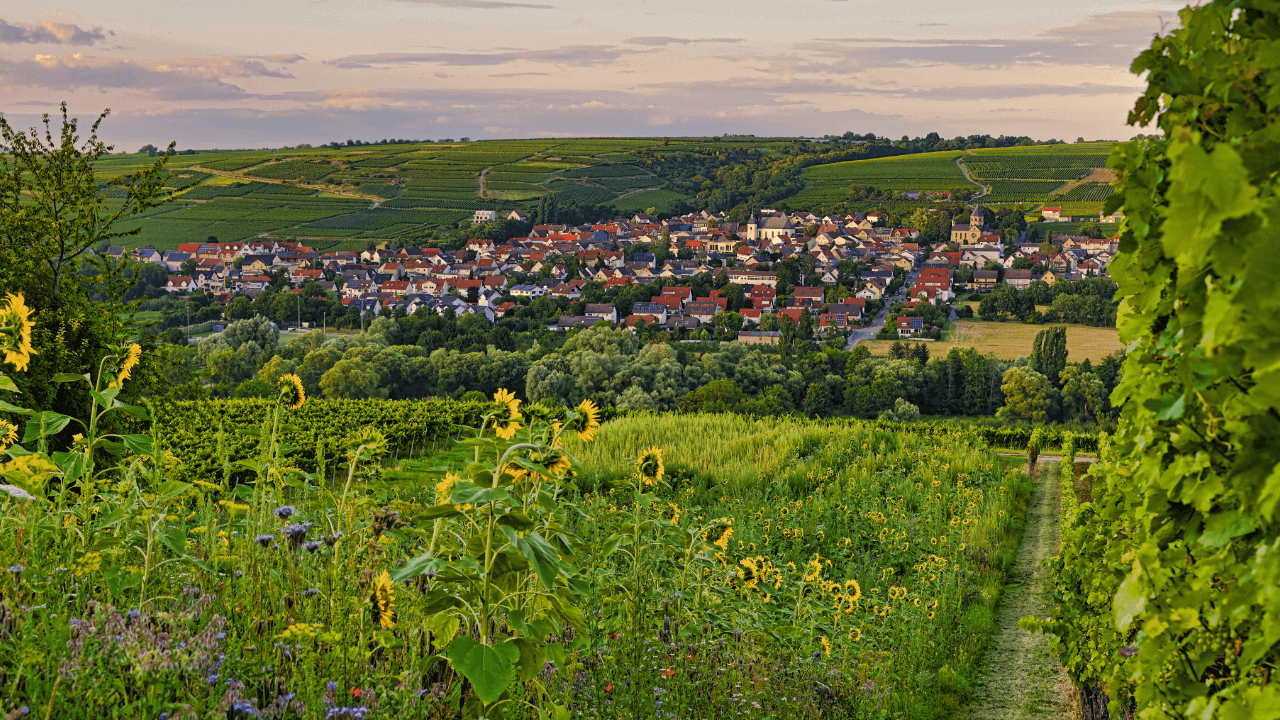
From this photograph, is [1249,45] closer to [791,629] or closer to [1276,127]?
[1276,127]

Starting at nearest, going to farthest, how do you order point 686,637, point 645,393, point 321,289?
1. point 686,637
2. point 645,393
3. point 321,289

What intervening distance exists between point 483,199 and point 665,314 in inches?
1698

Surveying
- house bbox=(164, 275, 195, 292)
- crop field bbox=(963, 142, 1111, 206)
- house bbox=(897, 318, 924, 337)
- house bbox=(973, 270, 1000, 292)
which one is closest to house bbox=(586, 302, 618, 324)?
house bbox=(897, 318, 924, 337)

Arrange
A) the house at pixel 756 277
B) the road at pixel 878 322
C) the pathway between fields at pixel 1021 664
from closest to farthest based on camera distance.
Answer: the pathway between fields at pixel 1021 664 < the road at pixel 878 322 < the house at pixel 756 277

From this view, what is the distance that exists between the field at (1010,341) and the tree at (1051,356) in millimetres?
2931

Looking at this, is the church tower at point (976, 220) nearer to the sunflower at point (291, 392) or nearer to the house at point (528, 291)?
the house at point (528, 291)

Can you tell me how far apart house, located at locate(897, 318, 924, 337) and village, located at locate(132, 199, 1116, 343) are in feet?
0.33

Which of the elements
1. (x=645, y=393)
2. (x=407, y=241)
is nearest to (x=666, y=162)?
(x=407, y=241)

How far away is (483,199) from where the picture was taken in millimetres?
100250

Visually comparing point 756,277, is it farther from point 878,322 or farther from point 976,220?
point 976,220

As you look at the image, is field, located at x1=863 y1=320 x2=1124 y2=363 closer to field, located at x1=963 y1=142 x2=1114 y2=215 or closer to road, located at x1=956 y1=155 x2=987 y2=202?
field, located at x1=963 y1=142 x2=1114 y2=215

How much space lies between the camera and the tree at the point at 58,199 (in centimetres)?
731

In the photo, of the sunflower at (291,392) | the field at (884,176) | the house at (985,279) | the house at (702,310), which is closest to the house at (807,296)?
the house at (702,310)

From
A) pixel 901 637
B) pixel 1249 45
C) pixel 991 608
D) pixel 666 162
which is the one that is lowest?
pixel 991 608
